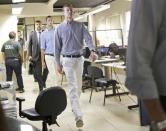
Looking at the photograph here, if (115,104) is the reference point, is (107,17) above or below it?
above

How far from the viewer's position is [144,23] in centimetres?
112

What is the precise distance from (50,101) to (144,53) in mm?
2401

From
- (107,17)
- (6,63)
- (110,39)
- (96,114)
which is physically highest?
(107,17)

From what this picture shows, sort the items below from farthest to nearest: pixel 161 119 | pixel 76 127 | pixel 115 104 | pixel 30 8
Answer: pixel 30 8
pixel 115 104
pixel 76 127
pixel 161 119

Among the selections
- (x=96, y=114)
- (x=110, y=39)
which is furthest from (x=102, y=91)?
(x=96, y=114)

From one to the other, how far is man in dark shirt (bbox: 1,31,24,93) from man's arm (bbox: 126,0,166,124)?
778 cm

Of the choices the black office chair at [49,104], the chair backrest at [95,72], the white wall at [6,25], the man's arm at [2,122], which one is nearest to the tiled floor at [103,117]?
the chair backrest at [95,72]

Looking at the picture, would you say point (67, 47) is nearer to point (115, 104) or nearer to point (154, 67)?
point (115, 104)

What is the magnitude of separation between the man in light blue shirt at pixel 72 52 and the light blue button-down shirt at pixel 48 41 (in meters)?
2.39

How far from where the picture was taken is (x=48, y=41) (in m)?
7.57

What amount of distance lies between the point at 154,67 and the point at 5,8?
1067 cm

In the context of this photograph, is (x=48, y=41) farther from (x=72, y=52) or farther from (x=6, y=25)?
(x=6, y=25)

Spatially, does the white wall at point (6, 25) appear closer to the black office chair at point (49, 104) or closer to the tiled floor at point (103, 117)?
the tiled floor at point (103, 117)

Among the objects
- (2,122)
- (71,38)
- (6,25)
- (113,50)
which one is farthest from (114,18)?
(2,122)
